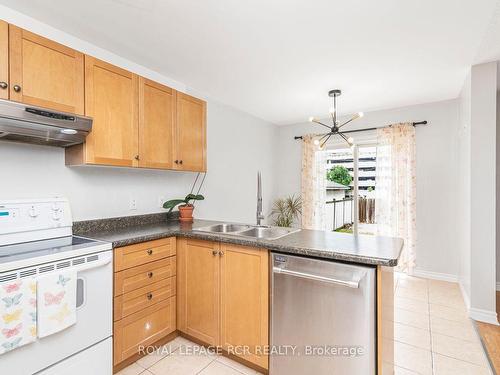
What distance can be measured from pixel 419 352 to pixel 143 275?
2.24 m

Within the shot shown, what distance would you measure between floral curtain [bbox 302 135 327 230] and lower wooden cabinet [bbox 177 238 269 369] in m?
3.05

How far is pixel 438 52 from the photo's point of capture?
2.37m

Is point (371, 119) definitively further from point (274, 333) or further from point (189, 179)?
point (274, 333)

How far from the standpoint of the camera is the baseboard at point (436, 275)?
3.60 metres

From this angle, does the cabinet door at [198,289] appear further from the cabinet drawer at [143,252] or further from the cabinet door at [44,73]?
the cabinet door at [44,73]

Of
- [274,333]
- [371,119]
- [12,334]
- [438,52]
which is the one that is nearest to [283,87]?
[438,52]

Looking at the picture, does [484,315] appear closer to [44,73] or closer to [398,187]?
[398,187]

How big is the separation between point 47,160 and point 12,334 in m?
1.23

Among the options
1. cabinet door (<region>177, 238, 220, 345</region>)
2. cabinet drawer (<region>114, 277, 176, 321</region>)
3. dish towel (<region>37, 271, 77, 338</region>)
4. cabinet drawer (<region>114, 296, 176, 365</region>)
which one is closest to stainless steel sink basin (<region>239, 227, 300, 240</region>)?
cabinet door (<region>177, 238, 220, 345</region>)

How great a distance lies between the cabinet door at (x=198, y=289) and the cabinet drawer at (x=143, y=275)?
9 centimetres

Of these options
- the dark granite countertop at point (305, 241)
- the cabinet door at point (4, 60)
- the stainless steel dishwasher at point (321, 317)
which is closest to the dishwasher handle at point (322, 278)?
the stainless steel dishwasher at point (321, 317)

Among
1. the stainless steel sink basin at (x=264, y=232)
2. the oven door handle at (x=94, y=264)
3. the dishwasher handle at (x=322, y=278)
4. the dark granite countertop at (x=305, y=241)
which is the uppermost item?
the dark granite countertop at (x=305, y=241)

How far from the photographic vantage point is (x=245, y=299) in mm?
1828

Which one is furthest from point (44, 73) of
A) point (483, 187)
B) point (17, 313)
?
point (483, 187)
